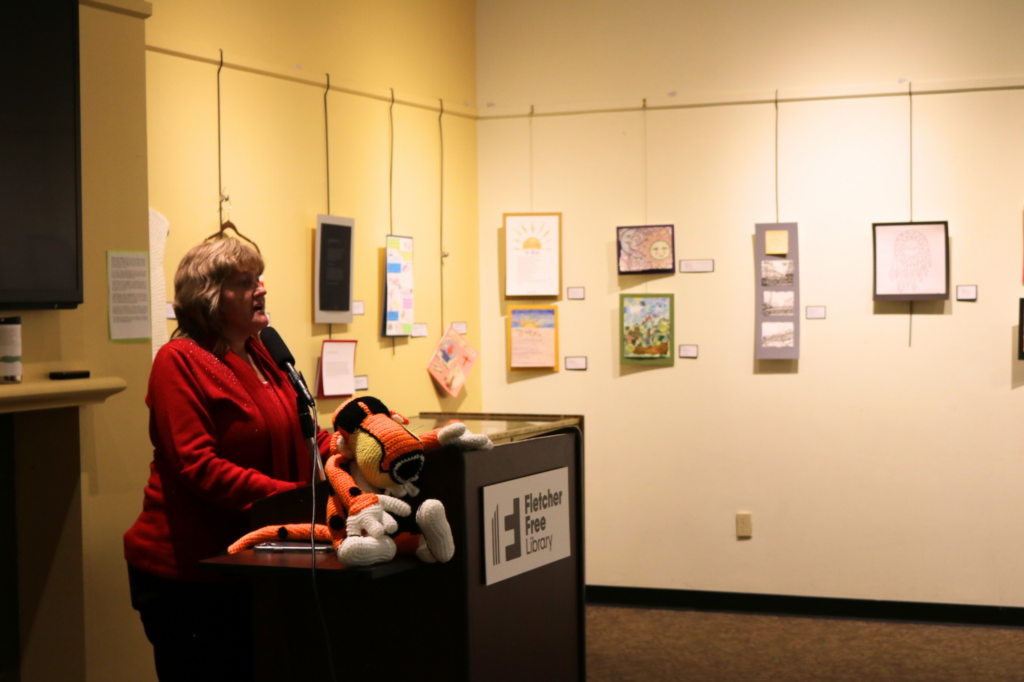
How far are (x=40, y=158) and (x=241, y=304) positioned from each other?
0.59 m

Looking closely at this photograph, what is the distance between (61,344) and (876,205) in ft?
11.2

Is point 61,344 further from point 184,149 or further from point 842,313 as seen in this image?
point 842,313

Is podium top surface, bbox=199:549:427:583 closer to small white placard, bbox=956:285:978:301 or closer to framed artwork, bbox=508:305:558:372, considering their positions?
framed artwork, bbox=508:305:558:372

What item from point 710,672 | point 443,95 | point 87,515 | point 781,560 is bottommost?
point 710,672

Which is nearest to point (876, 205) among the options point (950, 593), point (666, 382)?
point (666, 382)

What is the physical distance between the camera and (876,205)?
3.86m

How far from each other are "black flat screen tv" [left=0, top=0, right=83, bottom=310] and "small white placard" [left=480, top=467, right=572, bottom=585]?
126 centimetres

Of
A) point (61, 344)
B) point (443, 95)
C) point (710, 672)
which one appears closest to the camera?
point (61, 344)

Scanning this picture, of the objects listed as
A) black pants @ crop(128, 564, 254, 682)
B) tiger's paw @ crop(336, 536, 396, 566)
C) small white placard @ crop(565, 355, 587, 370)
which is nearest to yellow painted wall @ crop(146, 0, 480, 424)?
small white placard @ crop(565, 355, 587, 370)

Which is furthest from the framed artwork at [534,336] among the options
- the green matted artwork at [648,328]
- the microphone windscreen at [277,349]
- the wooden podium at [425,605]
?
the microphone windscreen at [277,349]

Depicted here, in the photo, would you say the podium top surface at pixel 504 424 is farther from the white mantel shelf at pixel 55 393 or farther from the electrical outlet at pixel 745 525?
the electrical outlet at pixel 745 525

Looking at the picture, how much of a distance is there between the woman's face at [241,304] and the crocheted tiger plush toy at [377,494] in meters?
0.69

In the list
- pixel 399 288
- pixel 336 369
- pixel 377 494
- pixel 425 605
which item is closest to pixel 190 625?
pixel 425 605

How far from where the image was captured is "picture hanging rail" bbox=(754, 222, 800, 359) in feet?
12.8
